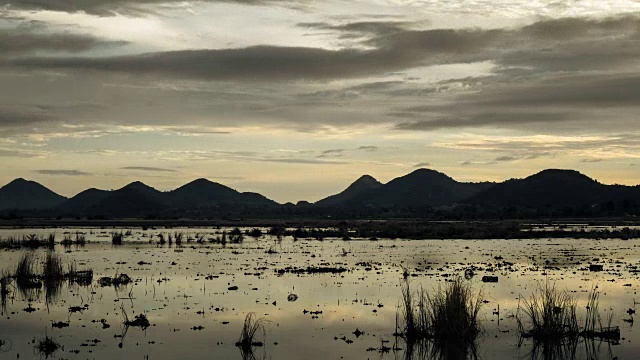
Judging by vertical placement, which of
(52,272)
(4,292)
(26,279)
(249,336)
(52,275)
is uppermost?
(52,272)

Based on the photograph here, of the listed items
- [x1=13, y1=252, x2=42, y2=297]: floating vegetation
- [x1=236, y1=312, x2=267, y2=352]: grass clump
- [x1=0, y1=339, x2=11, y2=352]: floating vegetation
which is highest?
[x1=13, y1=252, x2=42, y2=297]: floating vegetation

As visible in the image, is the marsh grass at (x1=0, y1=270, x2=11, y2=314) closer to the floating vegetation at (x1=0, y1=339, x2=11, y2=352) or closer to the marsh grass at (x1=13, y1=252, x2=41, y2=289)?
the marsh grass at (x1=13, y1=252, x2=41, y2=289)

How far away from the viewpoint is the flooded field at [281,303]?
66.6 feet

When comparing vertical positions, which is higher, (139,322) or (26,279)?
(26,279)

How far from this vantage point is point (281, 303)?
91.5 feet

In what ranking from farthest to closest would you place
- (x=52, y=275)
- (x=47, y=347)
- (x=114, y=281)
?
(x=52, y=275) < (x=114, y=281) < (x=47, y=347)

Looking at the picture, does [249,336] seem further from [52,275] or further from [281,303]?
[52,275]

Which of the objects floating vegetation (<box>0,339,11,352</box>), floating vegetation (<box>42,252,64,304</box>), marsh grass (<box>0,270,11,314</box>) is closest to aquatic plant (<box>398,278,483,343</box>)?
Result: floating vegetation (<box>0,339,11,352</box>)

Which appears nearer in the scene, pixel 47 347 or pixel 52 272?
pixel 47 347

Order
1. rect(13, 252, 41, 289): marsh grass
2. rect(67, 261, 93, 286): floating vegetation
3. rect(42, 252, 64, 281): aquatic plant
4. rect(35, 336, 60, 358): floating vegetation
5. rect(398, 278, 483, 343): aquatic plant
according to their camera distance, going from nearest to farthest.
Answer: rect(35, 336, 60, 358): floating vegetation, rect(398, 278, 483, 343): aquatic plant, rect(13, 252, 41, 289): marsh grass, rect(67, 261, 93, 286): floating vegetation, rect(42, 252, 64, 281): aquatic plant

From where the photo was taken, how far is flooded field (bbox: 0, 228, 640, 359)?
66.6 feet

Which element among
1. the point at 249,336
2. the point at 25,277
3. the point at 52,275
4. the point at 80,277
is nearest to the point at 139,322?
the point at 249,336

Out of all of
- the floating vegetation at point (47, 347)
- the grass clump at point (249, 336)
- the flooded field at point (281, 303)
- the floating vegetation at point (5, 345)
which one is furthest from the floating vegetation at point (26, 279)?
the grass clump at point (249, 336)

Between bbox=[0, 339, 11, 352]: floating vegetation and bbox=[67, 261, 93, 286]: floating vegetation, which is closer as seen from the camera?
bbox=[0, 339, 11, 352]: floating vegetation
